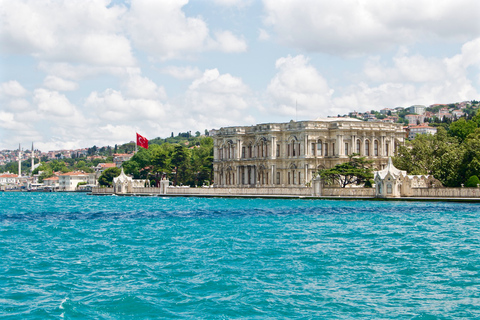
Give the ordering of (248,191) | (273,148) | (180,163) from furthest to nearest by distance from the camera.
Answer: (180,163) → (273,148) → (248,191)

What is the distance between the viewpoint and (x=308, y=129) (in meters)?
80.8

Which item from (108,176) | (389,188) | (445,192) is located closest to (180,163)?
(108,176)

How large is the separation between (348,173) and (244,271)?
48767 mm

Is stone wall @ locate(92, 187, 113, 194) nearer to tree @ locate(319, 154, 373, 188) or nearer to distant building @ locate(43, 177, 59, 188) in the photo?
tree @ locate(319, 154, 373, 188)

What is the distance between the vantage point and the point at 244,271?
20.6 metres

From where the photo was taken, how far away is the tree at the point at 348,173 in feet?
224

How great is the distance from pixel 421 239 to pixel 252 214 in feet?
58.9

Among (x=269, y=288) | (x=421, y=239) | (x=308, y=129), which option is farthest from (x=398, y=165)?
(x=269, y=288)

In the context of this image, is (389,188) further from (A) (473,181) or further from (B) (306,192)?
(B) (306,192)

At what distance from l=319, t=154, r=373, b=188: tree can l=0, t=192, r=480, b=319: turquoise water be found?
1286 inches

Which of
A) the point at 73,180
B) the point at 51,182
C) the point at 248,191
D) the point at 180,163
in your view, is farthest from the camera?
the point at 51,182

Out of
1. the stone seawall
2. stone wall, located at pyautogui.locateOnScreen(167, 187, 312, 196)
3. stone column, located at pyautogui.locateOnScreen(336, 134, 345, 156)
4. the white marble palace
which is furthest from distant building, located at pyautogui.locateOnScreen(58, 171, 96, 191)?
stone column, located at pyautogui.locateOnScreen(336, 134, 345, 156)

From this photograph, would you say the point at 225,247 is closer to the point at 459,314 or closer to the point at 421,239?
the point at 421,239

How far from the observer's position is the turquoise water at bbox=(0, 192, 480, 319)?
16016mm
